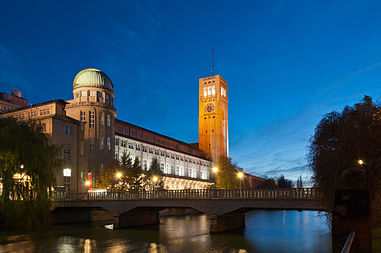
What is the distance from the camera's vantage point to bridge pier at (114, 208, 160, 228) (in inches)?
2054

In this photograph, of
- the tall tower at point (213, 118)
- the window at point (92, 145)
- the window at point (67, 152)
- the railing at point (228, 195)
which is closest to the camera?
the railing at point (228, 195)

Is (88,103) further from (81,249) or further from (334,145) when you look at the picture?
(334,145)

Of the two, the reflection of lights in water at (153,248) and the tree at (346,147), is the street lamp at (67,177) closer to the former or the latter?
the reflection of lights in water at (153,248)

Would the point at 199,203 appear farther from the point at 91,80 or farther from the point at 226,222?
the point at 91,80

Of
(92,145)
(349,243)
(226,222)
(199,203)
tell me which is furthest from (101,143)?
(349,243)

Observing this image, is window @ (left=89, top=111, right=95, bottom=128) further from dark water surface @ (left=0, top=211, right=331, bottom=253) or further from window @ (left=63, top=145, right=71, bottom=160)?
dark water surface @ (left=0, top=211, right=331, bottom=253)

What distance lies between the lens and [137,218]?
55.7 metres

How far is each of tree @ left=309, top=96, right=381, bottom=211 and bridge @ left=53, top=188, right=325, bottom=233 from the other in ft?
35.9

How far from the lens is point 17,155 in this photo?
124 ft

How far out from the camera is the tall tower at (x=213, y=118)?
158125 millimetres

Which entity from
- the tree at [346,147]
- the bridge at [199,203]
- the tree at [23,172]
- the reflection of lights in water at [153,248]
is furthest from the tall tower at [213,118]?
the tree at [346,147]

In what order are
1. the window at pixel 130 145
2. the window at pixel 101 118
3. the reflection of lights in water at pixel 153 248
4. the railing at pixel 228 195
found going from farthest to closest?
the window at pixel 130 145 < the window at pixel 101 118 < the railing at pixel 228 195 < the reflection of lights in water at pixel 153 248

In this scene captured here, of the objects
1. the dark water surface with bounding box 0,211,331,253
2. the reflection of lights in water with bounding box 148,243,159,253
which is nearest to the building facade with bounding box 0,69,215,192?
the dark water surface with bounding box 0,211,331,253

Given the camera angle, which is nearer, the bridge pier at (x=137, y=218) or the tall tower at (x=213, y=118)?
the bridge pier at (x=137, y=218)
